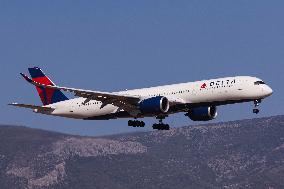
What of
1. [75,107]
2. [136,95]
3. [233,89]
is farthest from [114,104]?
[233,89]

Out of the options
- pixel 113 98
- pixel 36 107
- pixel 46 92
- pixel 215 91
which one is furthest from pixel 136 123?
pixel 46 92

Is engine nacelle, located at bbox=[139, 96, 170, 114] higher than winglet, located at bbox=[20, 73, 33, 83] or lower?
lower

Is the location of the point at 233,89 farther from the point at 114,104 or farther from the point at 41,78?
the point at 41,78

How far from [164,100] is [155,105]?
6.43 feet

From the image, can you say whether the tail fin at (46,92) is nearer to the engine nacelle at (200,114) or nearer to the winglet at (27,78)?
the winglet at (27,78)

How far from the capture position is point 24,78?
106562mm

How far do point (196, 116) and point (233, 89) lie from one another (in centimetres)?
1213

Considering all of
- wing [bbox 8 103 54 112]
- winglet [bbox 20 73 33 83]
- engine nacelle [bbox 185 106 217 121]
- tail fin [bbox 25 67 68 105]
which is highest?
tail fin [bbox 25 67 68 105]

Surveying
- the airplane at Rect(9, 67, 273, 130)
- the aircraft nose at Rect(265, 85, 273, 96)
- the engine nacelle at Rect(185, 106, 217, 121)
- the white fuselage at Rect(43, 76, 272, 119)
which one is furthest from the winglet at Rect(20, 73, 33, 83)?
the aircraft nose at Rect(265, 85, 273, 96)

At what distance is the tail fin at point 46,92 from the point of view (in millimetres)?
128500

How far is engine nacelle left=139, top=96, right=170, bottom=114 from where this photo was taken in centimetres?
10706

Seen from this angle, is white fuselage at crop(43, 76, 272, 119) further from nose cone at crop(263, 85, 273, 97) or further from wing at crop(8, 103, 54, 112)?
wing at crop(8, 103, 54, 112)

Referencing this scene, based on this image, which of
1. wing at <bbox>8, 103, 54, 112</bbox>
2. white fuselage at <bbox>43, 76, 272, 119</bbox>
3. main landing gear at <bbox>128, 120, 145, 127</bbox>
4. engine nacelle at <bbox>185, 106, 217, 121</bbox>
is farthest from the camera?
main landing gear at <bbox>128, 120, 145, 127</bbox>

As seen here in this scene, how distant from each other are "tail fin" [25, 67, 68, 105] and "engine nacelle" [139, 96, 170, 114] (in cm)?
2343
